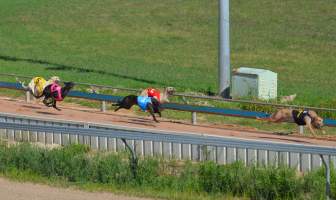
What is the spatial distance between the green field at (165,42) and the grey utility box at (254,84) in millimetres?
678

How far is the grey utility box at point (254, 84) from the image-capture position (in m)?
19.6

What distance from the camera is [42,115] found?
16969mm

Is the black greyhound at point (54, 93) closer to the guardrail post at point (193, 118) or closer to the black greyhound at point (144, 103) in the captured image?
the black greyhound at point (144, 103)

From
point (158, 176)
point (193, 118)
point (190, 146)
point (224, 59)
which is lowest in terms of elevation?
point (158, 176)

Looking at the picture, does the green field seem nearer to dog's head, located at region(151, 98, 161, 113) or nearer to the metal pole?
the metal pole

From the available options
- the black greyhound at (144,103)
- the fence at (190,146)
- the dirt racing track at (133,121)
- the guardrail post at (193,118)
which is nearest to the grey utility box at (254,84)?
the dirt racing track at (133,121)

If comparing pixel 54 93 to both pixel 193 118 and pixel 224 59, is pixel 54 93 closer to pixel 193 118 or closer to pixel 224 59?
pixel 193 118

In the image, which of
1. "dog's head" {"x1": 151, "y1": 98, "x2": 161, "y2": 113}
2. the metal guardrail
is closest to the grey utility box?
"dog's head" {"x1": 151, "y1": 98, "x2": 161, "y2": 113}

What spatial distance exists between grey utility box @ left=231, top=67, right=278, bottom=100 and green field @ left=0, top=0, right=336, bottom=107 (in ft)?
2.22

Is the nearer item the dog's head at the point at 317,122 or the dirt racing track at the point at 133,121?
the dog's head at the point at 317,122

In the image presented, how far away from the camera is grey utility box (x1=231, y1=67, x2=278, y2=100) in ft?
64.2

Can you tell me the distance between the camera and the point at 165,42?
102 ft

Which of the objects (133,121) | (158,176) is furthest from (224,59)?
(158,176)

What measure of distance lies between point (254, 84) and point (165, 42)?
38.5 ft
